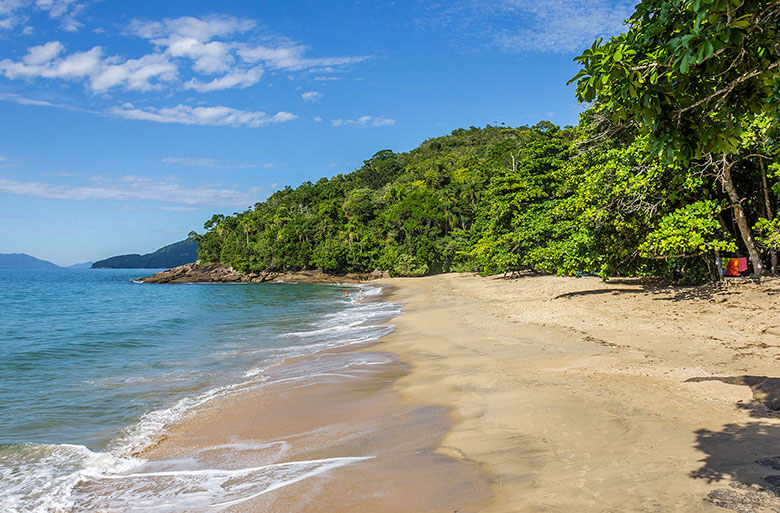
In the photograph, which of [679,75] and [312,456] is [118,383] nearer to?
[312,456]

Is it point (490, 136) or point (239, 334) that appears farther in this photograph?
point (490, 136)

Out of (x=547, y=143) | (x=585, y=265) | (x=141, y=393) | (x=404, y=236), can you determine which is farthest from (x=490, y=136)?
(x=141, y=393)

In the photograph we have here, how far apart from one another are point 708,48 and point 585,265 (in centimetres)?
1462

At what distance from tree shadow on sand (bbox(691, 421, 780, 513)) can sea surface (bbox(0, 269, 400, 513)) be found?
3.57m

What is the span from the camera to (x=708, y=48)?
2.66 m

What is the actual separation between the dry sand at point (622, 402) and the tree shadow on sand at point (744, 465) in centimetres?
1

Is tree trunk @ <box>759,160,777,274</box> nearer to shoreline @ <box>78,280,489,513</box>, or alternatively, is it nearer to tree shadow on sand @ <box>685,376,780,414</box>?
tree shadow on sand @ <box>685,376,780,414</box>

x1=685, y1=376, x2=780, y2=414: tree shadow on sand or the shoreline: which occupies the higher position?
x1=685, y1=376, x2=780, y2=414: tree shadow on sand

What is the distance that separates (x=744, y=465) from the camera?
3.62 m

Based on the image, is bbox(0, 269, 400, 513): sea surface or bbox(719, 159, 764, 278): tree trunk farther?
bbox(719, 159, 764, 278): tree trunk

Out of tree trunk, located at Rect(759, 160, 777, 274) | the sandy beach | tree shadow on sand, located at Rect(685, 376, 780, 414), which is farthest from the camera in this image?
tree trunk, located at Rect(759, 160, 777, 274)

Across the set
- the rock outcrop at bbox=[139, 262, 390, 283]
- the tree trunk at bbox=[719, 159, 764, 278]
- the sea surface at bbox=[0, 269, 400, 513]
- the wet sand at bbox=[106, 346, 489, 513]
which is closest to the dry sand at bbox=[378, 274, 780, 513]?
the wet sand at bbox=[106, 346, 489, 513]

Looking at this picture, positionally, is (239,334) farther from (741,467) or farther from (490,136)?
(490,136)

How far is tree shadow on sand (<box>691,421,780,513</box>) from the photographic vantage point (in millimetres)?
3119
